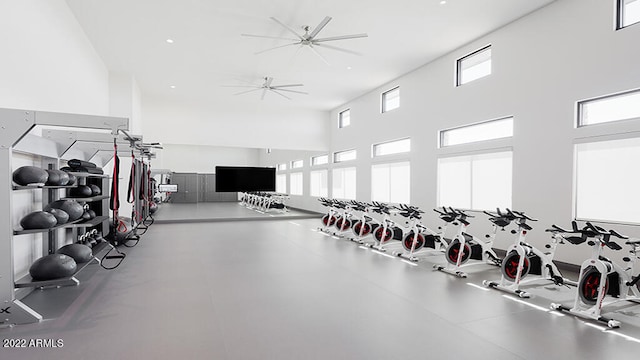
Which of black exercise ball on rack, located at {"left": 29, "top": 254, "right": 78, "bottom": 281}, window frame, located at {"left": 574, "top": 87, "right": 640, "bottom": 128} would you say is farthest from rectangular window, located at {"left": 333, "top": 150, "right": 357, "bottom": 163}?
black exercise ball on rack, located at {"left": 29, "top": 254, "right": 78, "bottom": 281}

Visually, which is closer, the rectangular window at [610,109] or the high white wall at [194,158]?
the rectangular window at [610,109]

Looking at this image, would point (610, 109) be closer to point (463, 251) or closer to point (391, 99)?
point (463, 251)

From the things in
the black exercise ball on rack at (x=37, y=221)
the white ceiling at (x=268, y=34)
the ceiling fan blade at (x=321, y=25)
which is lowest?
the black exercise ball on rack at (x=37, y=221)

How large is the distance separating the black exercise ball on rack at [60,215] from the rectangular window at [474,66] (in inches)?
266

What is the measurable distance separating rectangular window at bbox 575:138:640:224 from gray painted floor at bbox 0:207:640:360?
1.28 meters

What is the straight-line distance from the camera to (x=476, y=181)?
618 cm

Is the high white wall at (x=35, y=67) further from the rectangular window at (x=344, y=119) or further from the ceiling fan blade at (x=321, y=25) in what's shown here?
the rectangular window at (x=344, y=119)

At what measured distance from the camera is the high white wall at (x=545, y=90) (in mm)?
4176

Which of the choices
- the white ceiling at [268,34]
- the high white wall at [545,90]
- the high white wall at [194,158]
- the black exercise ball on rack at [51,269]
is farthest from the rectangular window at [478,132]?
the high white wall at [194,158]

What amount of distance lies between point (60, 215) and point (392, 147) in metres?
7.14

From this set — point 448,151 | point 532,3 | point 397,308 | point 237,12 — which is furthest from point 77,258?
point 532,3

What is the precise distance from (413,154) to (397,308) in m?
4.99

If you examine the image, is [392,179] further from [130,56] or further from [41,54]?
[41,54]

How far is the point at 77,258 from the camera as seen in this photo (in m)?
3.61
